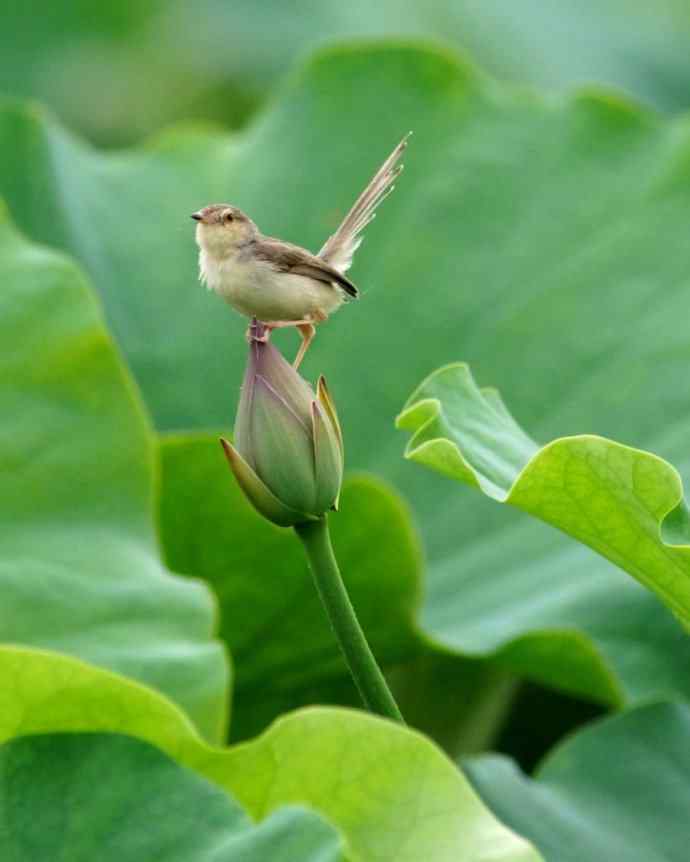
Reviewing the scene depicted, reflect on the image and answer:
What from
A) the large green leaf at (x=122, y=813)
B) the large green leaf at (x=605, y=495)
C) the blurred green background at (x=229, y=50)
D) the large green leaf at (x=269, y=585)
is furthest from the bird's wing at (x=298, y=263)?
the blurred green background at (x=229, y=50)

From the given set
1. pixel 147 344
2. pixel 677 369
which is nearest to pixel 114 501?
pixel 147 344

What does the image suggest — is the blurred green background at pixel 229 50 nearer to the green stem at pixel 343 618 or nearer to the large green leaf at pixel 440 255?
the large green leaf at pixel 440 255

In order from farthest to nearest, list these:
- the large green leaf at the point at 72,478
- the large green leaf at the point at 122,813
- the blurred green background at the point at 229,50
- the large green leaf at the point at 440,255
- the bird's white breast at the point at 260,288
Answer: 1. the blurred green background at the point at 229,50
2. the large green leaf at the point at 440,255
3. the large green leaf at the point at 72,478
4. the bird's white breast at the point at 260,288
5. the large green leaf at the point at 122,813

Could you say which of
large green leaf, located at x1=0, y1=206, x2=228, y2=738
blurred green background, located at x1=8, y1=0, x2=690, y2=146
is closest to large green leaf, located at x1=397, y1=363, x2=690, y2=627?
large green leaf, located at x1=0, y1=206, x2=228, y2=738

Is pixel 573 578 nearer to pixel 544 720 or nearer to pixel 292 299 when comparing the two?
pixel 544 720

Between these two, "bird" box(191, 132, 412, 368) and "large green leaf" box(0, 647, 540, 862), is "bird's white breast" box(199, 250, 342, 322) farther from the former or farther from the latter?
"large green leaf" box(0, 647, 540, 862)

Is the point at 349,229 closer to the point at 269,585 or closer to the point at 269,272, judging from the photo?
the point at 269,272
